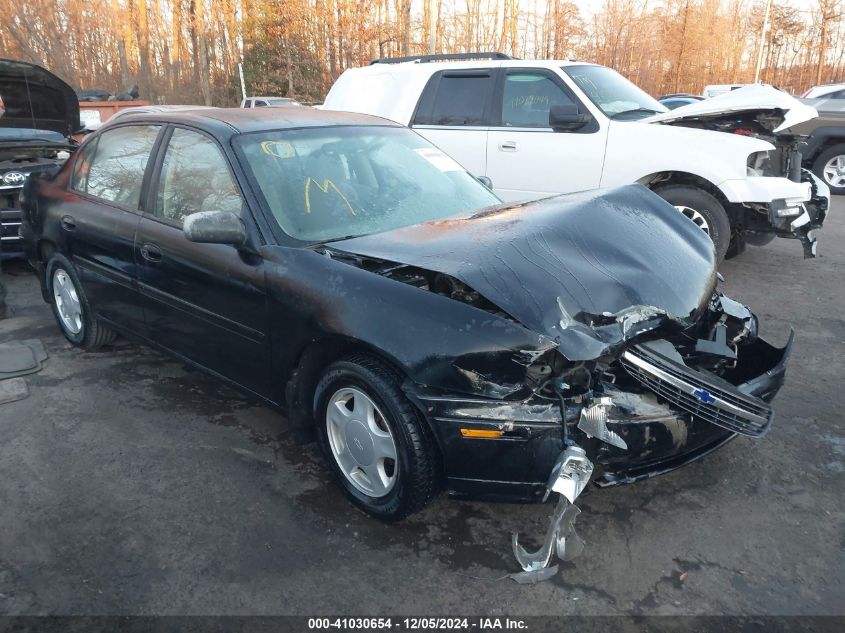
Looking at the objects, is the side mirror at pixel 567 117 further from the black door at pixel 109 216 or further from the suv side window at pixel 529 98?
the black door at pixel 109 216

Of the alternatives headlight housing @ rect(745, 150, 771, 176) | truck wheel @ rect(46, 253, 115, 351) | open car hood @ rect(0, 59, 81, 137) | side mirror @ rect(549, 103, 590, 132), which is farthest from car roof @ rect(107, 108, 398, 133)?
headlight housing @ rect(745, 150, 771, 176)

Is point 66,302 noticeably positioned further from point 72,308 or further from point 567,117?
point 567,117

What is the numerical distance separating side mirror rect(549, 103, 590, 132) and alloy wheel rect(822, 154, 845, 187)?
744 centimetres

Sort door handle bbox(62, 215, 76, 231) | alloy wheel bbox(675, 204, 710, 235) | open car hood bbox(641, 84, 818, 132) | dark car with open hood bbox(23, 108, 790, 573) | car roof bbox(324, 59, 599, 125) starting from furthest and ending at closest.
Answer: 1. car roof bbox(324, 59, 599, 125)
2. alloy wheel bbox(675, 204, 710, 235)
3. open car hood bbox(641, 84, 818, 132)
4. door handle bbox(62, 215, 76, 231)
5. dark car with open hood bbox(23, 108, 790, 573)

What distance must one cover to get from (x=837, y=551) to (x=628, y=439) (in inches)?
40.2

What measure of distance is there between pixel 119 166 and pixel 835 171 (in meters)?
11.9

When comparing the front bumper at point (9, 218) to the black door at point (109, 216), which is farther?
the front bumper at point (9, 218)

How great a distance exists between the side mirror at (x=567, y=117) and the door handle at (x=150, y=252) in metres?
4.32

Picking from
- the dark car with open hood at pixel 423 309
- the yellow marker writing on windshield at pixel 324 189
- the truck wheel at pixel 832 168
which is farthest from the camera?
the truck wheel at pixel 832 168

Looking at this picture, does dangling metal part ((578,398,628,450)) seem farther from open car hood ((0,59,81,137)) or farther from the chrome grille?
open car hood ((0,59,81,137))

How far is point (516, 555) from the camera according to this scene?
8.21 ft

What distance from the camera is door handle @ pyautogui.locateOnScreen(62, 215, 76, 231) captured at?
4.29 metres

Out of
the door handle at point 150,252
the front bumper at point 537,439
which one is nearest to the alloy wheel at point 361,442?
the front bumper at point 537,439

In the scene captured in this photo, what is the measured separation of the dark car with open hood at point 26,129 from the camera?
6.25 meters
